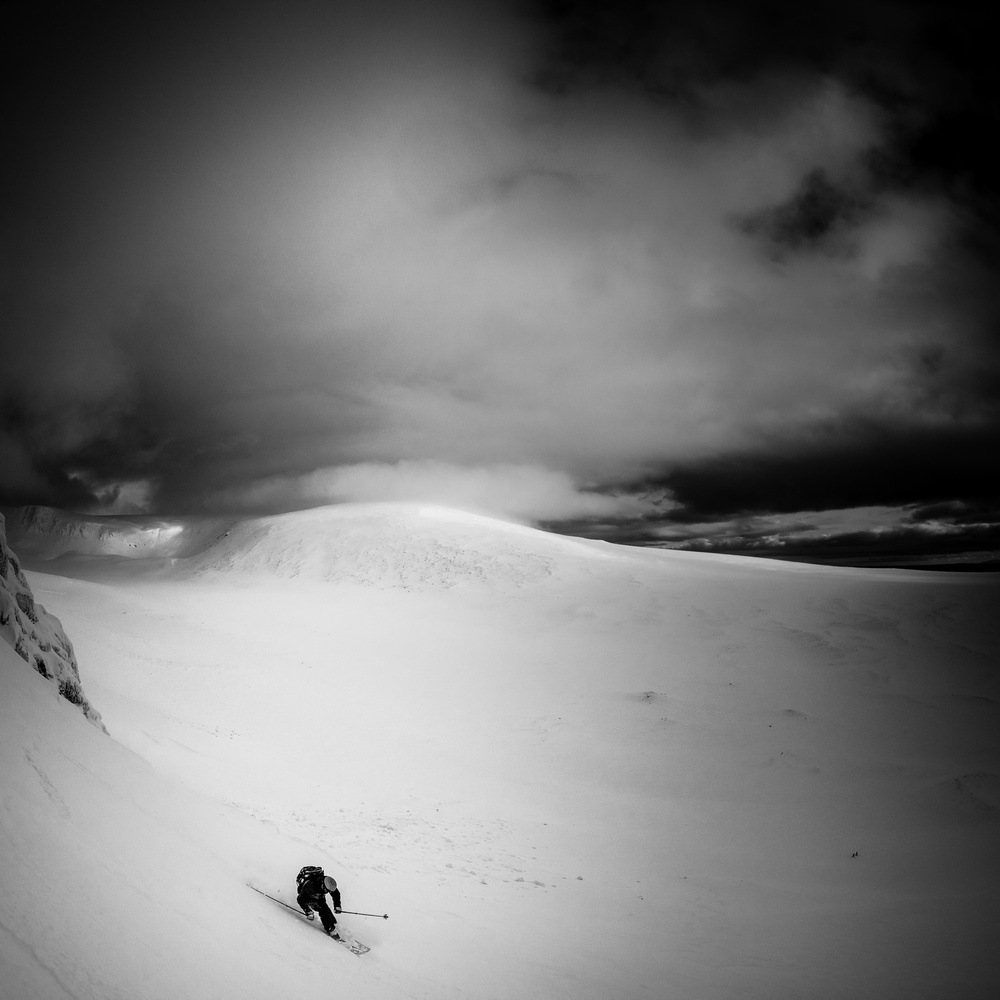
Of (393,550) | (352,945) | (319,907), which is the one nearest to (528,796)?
(352,945)

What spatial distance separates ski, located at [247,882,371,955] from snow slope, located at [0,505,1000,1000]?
0.70ft

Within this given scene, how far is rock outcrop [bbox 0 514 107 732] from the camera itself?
7082 millimetres

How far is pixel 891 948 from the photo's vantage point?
8883 millimetres

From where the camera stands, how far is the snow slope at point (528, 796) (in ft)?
16.5

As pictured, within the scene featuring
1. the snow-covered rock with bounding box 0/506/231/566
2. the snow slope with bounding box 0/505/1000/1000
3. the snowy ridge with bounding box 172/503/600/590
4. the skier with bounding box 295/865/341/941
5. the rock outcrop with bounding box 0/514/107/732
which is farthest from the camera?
the snow-covered rock with bounding box 0/506/231/566

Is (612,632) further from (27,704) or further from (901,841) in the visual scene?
(27,704)

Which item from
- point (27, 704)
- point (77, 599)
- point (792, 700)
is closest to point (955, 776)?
point (792, 700)

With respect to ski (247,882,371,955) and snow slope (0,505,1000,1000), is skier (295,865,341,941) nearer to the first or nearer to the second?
ski (247,882,371,955)

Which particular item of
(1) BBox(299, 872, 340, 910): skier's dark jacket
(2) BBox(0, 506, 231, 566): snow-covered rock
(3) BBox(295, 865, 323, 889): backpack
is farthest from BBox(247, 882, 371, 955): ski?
(2) BBox(0, 506, 231, 566): snow-covered rock

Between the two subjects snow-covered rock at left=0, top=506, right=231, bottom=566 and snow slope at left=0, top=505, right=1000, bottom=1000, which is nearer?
snow slope at left=0, top=505, right=1000, bottom=1000

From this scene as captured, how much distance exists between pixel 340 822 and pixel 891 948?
10.1m

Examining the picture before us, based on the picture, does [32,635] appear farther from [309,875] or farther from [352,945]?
[352,945]

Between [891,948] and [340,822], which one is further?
[340,822]

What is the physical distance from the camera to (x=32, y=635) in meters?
7.64
